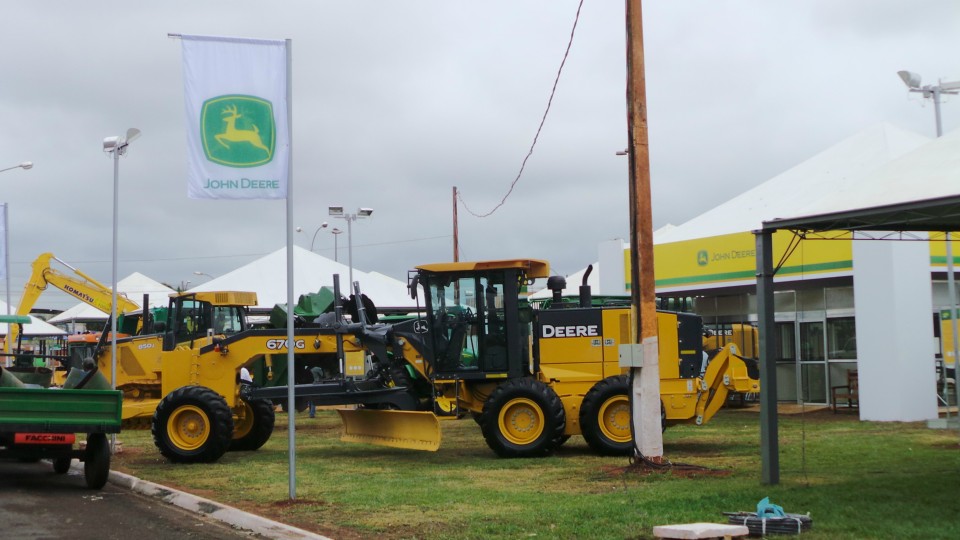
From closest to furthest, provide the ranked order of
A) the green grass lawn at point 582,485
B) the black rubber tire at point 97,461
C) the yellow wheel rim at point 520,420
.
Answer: the green grass lawn at point 582,485 < the black rubber tire at point 97,461 < the yellow wheel rim at point 520,420

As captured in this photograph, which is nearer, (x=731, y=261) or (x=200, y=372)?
(x=200, y=372)

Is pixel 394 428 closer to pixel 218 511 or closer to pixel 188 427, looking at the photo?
pixel 188 427

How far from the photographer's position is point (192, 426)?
17.2m

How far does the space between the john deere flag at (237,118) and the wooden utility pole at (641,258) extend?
15.7 ft

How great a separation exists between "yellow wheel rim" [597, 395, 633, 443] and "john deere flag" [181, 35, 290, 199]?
279 inches

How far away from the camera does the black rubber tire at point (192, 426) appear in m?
17.0

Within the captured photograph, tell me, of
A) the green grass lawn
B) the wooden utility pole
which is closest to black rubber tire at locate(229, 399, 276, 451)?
the green grass lawn

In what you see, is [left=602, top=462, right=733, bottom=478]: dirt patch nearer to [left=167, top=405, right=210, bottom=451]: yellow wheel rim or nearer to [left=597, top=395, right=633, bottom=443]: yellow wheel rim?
[left=597, top=395, right=633, bottom=443]: yellow wheel rim

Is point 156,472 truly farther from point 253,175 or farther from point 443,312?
point 253,175

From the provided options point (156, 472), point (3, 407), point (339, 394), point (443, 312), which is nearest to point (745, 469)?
point (443, 312)

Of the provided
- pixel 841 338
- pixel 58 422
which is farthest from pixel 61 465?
pixel 841 338

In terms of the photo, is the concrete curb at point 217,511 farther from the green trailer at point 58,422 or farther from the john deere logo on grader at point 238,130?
the john deere logo on grader at point 238,130

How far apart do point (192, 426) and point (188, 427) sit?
7 cm

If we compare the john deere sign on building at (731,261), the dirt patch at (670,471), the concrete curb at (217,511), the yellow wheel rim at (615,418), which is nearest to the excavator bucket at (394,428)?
the yellow wheel rim at (615,418)
